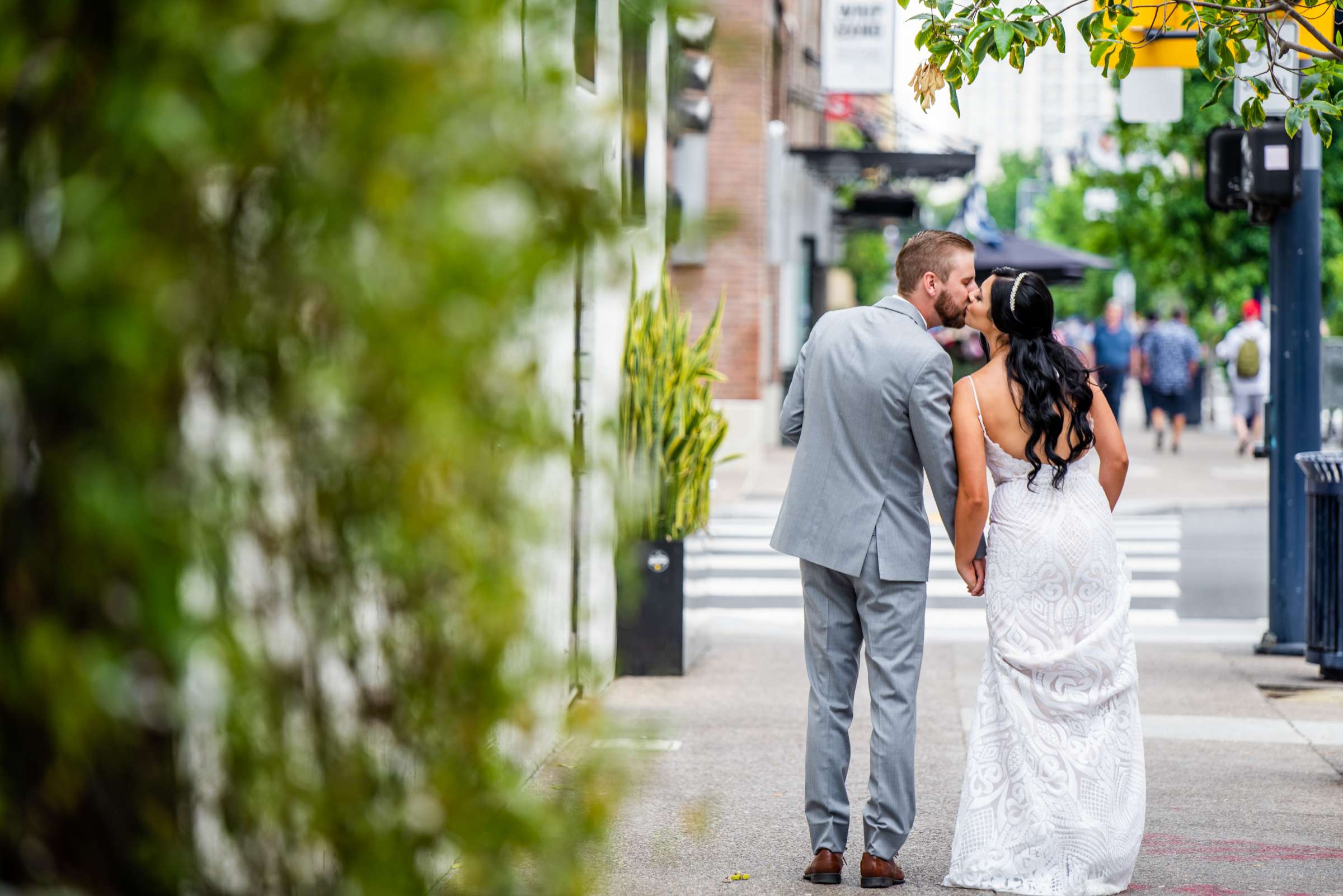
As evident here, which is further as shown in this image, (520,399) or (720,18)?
(720,18)

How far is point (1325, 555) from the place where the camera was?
7676mm

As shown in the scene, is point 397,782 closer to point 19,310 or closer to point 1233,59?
point 19,310

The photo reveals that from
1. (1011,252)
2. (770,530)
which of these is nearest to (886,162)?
(1011,252)

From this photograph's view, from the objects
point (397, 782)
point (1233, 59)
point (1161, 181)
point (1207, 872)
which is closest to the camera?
point (397, 782)

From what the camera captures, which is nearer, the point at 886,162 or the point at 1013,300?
the point at 1013,300

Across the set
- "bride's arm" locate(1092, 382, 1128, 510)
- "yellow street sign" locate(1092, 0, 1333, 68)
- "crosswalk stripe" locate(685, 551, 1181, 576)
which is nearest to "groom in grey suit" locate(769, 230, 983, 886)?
"bride's arm" locate(1092, 382, 1128, 510)

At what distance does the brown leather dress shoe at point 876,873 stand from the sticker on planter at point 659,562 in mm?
3230

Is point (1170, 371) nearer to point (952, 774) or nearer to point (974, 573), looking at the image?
point (952, 774)

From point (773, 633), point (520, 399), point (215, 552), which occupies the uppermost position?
point (520, 399)

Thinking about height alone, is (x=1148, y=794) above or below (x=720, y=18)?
below

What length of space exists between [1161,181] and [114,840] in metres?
27.0

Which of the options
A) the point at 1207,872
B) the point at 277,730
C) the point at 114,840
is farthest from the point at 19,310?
the point at 1207,872

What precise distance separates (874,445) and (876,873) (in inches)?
48.7

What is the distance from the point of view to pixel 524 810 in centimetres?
168
